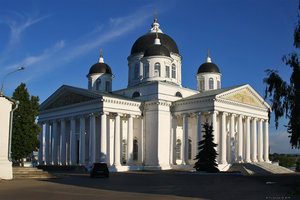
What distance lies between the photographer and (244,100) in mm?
40156

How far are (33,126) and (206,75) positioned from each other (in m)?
22.9

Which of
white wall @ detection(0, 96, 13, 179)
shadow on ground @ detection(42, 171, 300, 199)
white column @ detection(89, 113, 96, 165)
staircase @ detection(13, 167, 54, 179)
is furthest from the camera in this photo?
white column @ detection(89, 113, 96, 165)

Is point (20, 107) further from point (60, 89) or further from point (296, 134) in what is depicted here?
point (296, 134)

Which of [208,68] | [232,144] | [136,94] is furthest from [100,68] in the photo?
[232,144]

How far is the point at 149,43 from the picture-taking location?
4597 centimetres

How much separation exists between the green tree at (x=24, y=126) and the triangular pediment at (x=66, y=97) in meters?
3.45

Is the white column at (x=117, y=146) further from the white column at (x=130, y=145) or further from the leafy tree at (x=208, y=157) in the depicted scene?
the leafy tree at (x=208, y=157)

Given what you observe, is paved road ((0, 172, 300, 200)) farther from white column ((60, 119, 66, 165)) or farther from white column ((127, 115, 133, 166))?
white column ((60, 119, 66, 165))

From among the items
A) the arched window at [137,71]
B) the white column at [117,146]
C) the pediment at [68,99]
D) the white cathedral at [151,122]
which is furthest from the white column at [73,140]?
the arched window at [137,71]

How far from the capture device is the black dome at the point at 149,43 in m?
46.0

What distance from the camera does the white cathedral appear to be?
122 ft

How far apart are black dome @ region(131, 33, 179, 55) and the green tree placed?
14.4 meters

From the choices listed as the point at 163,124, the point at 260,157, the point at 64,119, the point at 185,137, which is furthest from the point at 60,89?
the point at 260,157

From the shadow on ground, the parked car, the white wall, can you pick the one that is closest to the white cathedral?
the parked car
